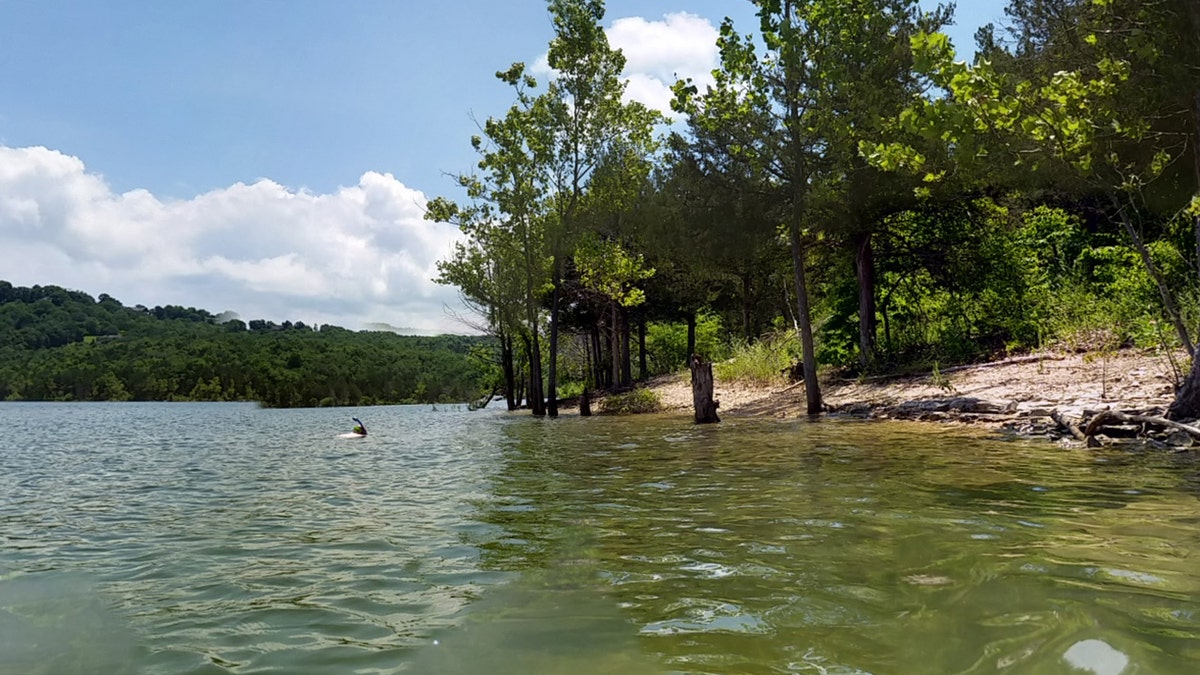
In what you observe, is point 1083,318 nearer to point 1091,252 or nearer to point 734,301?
point 1091,252

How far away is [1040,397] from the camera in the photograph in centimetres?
1345

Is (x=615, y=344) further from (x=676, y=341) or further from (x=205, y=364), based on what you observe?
(x=205, y=364)

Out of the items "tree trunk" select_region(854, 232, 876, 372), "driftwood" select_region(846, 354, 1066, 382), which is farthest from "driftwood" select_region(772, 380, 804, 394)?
"driftwood" select_region(846, 354, 1066, 382)

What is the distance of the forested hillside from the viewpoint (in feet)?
307

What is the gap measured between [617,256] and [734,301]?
14.9 metres

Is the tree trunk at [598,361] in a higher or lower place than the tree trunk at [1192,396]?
higher

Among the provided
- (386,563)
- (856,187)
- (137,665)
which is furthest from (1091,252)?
(137,665)

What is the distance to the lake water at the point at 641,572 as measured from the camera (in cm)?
289

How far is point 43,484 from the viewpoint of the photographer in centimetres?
1043

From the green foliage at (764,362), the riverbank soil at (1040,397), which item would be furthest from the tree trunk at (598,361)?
the riverbank soil at (1040,397)

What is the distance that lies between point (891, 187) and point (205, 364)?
11433 centimetres

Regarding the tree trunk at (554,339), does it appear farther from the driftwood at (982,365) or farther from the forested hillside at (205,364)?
the forested hillside at (205,364)

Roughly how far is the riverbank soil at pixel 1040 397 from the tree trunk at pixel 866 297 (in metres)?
1.27

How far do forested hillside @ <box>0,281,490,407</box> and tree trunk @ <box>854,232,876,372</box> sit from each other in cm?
6417
